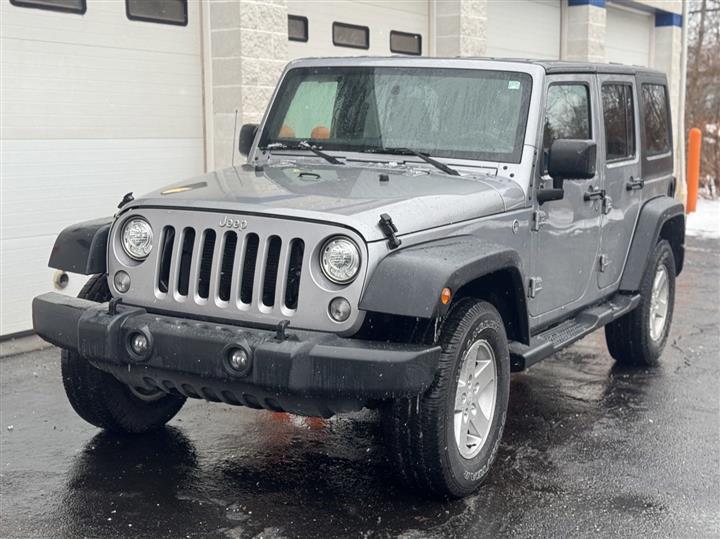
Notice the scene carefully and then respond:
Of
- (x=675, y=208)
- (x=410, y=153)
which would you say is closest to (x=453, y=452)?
(x=410, y=153)

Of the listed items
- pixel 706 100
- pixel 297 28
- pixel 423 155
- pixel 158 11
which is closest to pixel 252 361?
Result: pixel 423 155

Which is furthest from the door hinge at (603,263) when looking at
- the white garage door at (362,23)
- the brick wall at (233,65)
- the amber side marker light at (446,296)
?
the white garage door at (362,23)

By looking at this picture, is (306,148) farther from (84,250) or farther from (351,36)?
(351,36)

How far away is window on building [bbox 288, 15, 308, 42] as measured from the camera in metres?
10.4

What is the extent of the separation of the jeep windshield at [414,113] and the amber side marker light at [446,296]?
137 centimetres

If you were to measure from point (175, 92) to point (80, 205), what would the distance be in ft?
5.10

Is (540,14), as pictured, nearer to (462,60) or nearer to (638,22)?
(638,22)

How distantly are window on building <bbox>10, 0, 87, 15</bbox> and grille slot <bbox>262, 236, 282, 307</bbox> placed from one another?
4.40 m

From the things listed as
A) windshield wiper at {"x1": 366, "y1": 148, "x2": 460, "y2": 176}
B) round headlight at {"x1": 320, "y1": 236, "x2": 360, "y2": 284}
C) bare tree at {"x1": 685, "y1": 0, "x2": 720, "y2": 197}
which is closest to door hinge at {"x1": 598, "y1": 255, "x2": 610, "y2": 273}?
windshield wiper at {"x1": 366, "y1": 148, "x2": 460, "y2": 176}

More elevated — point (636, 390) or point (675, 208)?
point (675, 208)

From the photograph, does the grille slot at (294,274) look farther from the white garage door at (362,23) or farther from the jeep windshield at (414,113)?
the white garage door at (362,23)

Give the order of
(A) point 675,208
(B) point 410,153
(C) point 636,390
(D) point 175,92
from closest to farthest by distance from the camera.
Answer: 1. (B) point 410,153
2. (C) point 636,390
3. (A) point 675,208
4. (D) point 175,92

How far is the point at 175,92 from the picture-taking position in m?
9.16

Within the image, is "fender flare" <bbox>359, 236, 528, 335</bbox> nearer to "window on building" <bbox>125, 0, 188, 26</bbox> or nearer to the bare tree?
"window on building" <bbox>125, 0, 188, 26</bbox>
